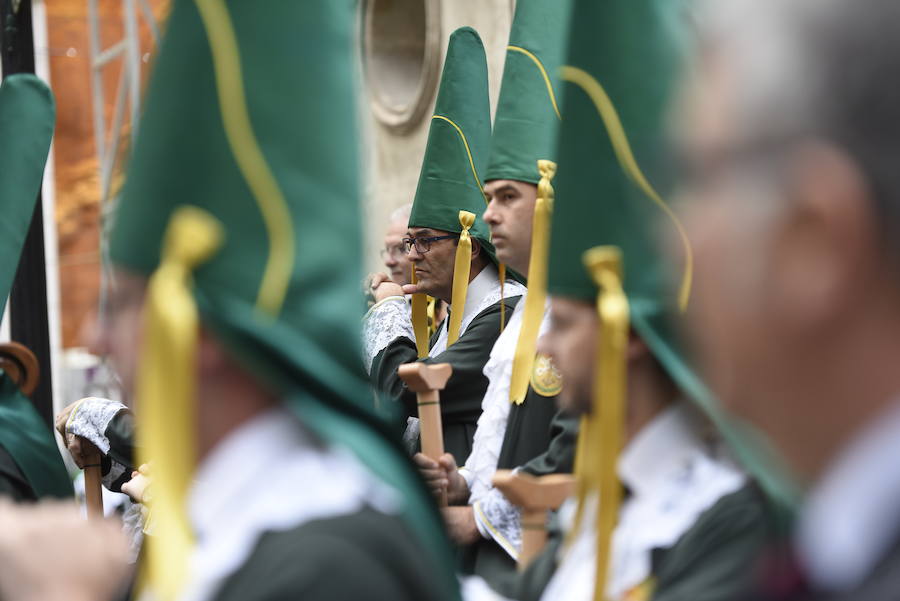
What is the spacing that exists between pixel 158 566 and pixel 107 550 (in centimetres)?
9

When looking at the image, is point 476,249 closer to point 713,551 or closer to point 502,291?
point 502,291

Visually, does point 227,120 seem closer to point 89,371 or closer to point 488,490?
point 488,490

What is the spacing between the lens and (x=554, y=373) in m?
3.52

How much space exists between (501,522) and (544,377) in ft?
1.43

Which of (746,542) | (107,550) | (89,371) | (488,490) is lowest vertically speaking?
(89,371)

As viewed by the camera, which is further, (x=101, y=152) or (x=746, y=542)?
(x=101, y=152)

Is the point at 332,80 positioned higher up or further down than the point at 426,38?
higher up

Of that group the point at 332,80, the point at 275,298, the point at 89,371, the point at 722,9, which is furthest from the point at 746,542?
the point at 89,371

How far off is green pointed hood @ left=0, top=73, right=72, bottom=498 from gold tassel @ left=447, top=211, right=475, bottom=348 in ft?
5.93

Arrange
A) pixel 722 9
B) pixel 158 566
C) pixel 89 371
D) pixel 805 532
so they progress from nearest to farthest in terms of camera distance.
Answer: pixel 805 532
pixel 722 9
pixel 158 566
pixel 89 371

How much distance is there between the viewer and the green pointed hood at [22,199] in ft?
9.40

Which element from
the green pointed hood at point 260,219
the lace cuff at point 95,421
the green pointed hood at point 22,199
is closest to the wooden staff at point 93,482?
the lace cuff at point 95,421

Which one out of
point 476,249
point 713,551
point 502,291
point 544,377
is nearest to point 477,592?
point 713,551

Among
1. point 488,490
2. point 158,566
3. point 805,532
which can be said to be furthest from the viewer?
point 488,490
